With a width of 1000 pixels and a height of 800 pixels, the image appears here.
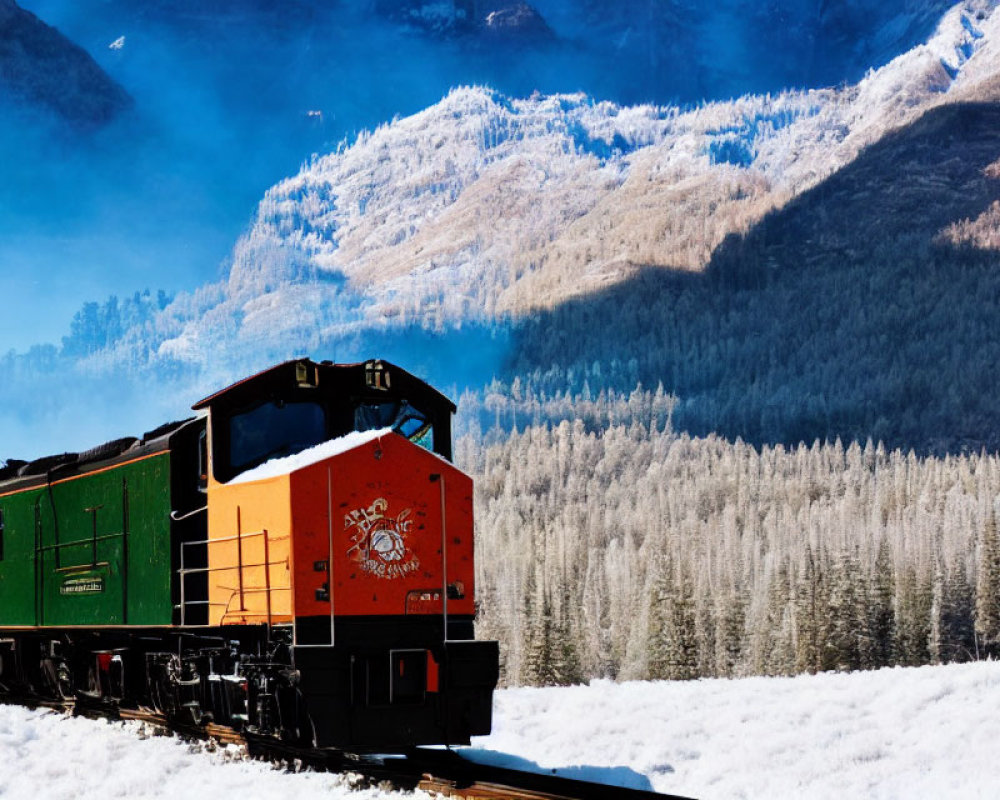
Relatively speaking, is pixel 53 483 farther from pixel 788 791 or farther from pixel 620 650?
pixel 620 650

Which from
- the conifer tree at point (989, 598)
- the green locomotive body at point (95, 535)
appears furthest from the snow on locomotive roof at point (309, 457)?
the conifer tree at point (989, 598)

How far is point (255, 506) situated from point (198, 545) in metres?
2.13

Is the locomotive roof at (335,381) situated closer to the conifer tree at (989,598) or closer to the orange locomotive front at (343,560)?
the orange locomotive front at (343,560)

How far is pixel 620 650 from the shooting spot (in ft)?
416

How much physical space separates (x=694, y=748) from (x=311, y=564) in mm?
6432

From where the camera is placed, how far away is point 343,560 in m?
15.7

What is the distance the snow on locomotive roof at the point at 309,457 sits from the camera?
1564cm

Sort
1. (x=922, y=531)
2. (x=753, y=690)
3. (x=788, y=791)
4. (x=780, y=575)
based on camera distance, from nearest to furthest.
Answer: (x=788, y=791), (x=753, y=690), (x=780, y=575), (x=922, y=531)

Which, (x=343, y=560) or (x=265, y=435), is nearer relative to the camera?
(x=343, y=560)

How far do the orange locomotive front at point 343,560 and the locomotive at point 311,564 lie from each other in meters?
0.02

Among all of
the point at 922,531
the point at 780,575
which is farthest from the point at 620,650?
the point at 922,531

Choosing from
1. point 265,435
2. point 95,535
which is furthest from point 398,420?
point 95,535

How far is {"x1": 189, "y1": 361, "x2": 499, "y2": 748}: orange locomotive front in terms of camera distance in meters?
15.3

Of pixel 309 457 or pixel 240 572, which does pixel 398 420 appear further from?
pixel 240 572
